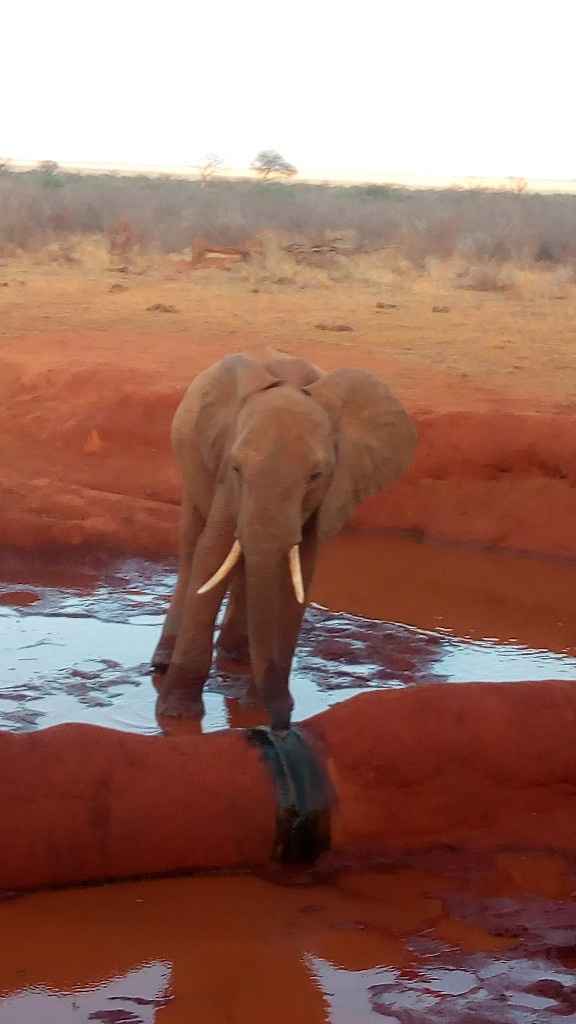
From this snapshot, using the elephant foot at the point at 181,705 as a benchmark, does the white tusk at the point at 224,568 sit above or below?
above

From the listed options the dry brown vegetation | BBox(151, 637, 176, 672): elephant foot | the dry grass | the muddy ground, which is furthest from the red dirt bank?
the dry brown vegetation

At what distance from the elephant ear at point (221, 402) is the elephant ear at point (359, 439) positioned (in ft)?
0.83

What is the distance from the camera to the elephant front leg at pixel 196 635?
5844mm

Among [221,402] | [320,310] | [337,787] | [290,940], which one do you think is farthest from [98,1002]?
[320,310]

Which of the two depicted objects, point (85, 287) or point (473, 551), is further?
point (85, 287)

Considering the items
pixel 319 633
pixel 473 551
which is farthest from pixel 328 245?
pixel 319 633

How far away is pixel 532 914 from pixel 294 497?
1630 mm

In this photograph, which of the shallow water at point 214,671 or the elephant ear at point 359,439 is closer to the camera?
the elephant ear at point 359,439

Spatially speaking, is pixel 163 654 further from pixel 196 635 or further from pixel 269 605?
pixel 269 605

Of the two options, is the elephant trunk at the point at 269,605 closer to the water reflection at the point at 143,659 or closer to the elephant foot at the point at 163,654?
the water reflection at the point at 143,659

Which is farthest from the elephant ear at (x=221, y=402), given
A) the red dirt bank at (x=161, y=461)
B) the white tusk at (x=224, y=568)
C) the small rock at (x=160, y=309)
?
the small rock at (x=160, y=309)

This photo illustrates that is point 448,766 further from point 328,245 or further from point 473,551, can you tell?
point 328,245

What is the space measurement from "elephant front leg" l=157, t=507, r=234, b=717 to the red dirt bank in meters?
2.51

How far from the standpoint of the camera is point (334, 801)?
473cm
